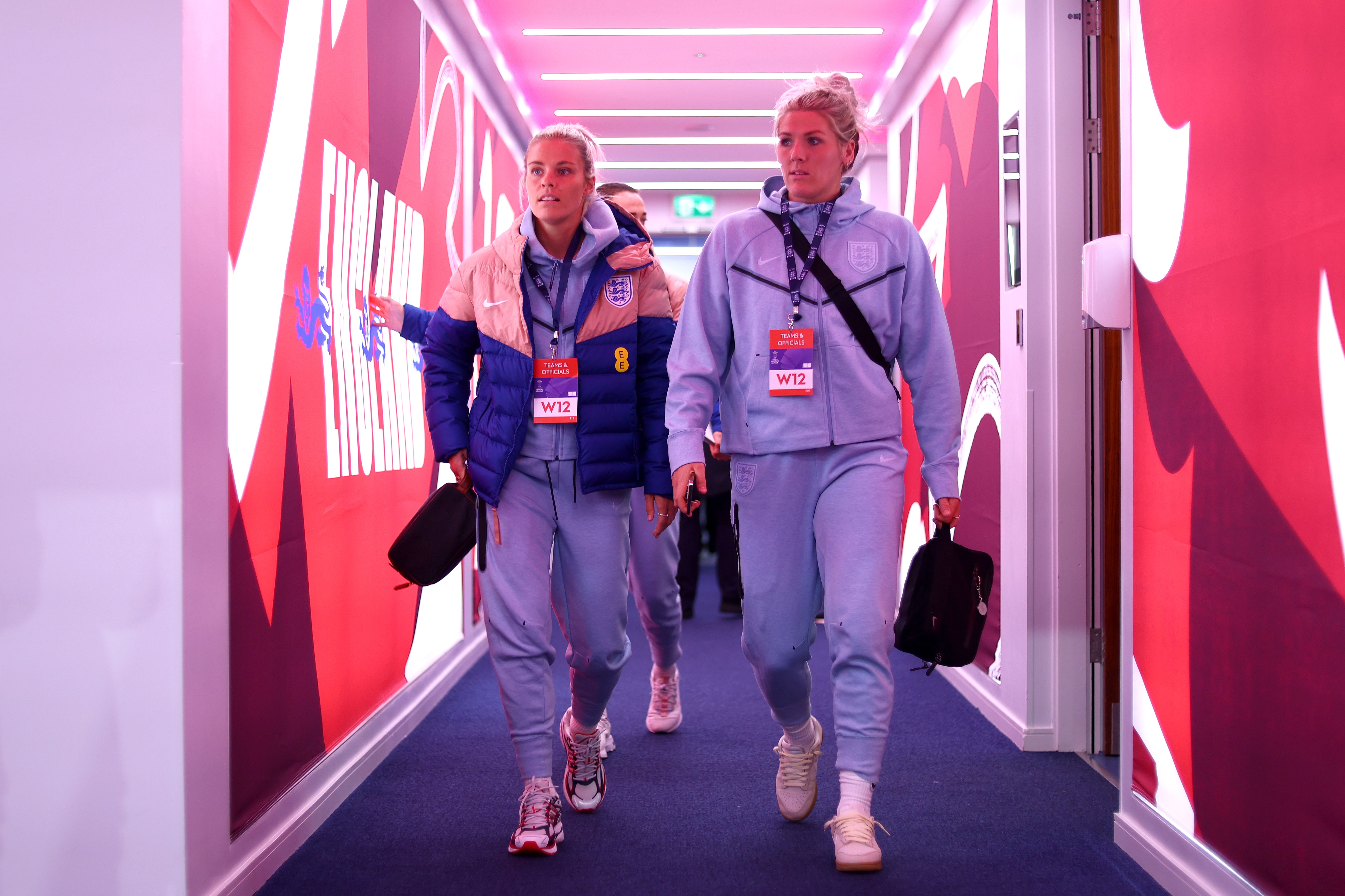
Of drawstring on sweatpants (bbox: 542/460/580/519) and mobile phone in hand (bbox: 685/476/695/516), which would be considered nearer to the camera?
mobile phone in hand (bbox: 685/476/695/516)

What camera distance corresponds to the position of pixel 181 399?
1.69 meters

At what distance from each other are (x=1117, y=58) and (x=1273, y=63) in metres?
1.38

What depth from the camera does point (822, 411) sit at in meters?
2.04

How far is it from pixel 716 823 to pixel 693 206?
7041 millimetres

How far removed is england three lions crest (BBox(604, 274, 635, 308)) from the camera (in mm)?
2264

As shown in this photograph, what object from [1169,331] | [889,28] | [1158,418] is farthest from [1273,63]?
[889,28]

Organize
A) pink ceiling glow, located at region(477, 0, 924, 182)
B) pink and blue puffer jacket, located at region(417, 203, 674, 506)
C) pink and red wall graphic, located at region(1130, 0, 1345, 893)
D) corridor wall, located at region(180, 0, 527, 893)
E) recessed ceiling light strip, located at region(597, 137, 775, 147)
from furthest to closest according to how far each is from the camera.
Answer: recessed ceiling light strip, located at region(597, 137, 775, 147), pink ceiling glow, located at region(477, 0, 924, 182), pink and blue puffer jacket, located at region(417, 203, 674, 506), corridor wall, located at region(180, 0, 527, 893), pink and red wall graphic, located at region(1130, 0, 1345, 893)

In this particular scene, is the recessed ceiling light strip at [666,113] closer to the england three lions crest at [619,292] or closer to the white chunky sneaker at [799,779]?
the england three lions crest at [619,292]

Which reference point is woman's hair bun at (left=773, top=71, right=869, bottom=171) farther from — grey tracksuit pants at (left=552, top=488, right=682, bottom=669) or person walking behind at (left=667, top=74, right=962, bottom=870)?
grey tracksuit pants at (left=552, top=488, right=682, bottom=669)

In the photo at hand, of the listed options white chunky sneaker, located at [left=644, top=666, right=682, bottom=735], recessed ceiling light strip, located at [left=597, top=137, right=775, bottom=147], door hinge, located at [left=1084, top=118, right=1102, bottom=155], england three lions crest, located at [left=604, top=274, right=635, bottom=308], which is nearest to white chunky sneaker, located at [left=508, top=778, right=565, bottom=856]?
white chunky sneaker, located at [left=644, top=666, right=682, bottom=735]

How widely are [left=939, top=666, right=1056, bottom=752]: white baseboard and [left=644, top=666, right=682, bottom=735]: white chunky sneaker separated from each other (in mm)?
933

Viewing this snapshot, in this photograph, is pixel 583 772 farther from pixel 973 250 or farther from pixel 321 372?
pixel 973 250

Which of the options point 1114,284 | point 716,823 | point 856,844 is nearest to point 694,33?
point 1114,284

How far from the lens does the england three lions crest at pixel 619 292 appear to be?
7.43 ft
